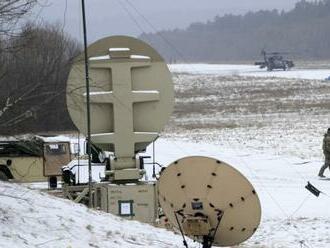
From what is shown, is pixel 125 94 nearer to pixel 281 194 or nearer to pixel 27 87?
pixel 27 87

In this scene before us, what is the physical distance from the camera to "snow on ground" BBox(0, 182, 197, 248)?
8266 mm

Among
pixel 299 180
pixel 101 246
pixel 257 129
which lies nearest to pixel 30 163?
pixel 299 180

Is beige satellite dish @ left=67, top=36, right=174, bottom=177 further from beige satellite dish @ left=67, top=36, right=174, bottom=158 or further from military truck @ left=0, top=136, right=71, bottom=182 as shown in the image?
military truck @ left=0, top=136, right=71, bottom=182

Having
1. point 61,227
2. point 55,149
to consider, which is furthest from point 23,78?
point 55,149

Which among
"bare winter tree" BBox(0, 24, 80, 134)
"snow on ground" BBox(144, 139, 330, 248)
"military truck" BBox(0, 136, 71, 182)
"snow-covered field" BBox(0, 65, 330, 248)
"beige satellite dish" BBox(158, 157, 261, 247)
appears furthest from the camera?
"military truck" BBox(0, 136, 71, 182)

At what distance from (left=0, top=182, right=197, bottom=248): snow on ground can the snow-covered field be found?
Result: 1cm

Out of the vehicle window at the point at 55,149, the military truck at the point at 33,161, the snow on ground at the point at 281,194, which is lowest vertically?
the snow on ground at the point at 281,194

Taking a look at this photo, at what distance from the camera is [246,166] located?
1017 inches

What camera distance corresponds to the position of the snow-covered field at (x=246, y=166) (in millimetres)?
8938

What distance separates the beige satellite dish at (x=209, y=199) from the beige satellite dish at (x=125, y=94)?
13.9 feet

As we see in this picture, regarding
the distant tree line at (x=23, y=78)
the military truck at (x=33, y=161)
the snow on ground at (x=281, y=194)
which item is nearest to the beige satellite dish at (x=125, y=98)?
the distant tree line at (x=23, y=78)

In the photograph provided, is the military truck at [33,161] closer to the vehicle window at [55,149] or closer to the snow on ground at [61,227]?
the vehicle window at [55,149]

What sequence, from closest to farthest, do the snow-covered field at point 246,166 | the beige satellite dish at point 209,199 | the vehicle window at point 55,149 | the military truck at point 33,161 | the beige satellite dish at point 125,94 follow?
1. the beige satellite dish at point 209,199
2. the snow-covered field at point 246,166
3. the beige satellite dish at point 125,94
4. the military truck at point 33,161
5. the vehicle window at point 55,149

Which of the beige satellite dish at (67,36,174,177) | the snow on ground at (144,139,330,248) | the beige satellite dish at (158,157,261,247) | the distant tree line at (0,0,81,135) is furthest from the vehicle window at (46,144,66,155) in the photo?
the beige satellite dish at (158,157,261,247)
